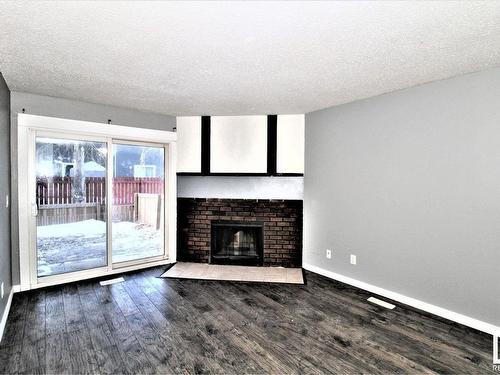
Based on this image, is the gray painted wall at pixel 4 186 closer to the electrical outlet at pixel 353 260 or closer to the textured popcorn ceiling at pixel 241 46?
the textured popcorn ceiling at pixel 241 46

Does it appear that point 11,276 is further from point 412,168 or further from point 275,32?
point 412,168

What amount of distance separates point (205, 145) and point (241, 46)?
8.06 feet

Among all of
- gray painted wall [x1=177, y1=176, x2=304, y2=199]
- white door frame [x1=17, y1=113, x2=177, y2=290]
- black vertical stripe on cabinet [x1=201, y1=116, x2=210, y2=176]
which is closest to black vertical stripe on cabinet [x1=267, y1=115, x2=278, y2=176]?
Result: gray painted wall [x1=177, y1=176, x2=304, y2=199]

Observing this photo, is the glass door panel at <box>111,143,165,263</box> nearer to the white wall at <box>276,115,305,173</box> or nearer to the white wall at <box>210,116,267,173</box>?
the white wall at <box>210,116,267,173</box>

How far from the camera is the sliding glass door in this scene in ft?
12.0

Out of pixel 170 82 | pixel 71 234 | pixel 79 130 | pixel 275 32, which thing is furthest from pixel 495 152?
pixel 71 234

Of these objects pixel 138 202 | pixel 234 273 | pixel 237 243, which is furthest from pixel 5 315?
pixel 237 243

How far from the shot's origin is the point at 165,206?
462cm

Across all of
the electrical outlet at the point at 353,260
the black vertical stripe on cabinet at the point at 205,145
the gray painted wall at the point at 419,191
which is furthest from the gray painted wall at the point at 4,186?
the electrical outlet at the point at 353,260

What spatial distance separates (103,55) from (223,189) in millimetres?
2607

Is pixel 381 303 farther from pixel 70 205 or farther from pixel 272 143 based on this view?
pixel 70 205

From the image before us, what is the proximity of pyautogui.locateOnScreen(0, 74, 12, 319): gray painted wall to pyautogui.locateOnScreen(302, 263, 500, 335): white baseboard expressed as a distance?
3792mm

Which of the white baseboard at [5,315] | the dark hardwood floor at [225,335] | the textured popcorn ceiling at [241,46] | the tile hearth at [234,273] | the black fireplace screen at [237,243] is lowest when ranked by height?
the dark hardwood floor at [225,335]

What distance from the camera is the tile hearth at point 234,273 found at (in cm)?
392
